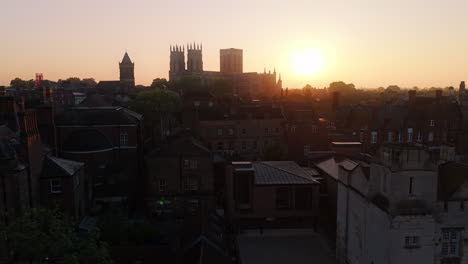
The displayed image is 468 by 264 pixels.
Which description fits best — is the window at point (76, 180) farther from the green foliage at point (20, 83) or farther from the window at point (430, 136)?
the green foliage at point (20, 83)

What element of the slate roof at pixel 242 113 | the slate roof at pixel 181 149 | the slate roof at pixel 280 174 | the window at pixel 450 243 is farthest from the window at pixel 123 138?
the window at pixel 450 243

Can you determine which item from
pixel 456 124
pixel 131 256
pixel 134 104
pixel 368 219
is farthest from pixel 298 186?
pixel 134 104

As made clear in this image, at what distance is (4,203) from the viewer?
2644 cm

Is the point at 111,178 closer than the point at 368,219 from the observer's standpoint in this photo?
No

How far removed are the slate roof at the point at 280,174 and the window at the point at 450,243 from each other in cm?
1278

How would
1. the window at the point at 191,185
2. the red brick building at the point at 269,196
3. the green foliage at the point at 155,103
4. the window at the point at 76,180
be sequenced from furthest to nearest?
the green foliage at the point at 155,103 < the window at the point at 191,185 < the red brick building at the point at 269,196 < the window at the point at 76,180

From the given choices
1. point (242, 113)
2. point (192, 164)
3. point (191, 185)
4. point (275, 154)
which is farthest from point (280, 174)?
point (242, 113)

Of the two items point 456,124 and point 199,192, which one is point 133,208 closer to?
point 199,192

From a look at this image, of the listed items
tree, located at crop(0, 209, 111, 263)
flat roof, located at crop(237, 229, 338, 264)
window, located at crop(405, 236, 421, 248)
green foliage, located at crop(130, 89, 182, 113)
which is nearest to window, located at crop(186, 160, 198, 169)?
flat roof, located at crop(237, 229, 338, 264)

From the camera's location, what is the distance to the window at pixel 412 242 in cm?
2216

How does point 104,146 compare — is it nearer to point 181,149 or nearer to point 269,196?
point 181,149

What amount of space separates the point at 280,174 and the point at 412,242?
15.0 m

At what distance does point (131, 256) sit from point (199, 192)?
12645 mm

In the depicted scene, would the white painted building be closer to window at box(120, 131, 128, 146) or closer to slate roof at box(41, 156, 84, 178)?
slate roof at box(41, 156, 84, 178)
